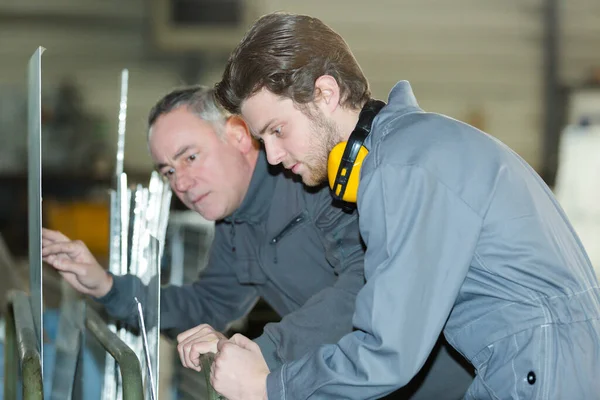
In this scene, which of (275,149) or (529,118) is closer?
(275,149)

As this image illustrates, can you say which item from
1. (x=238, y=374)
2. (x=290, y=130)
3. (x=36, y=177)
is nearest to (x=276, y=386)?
(x=238, y=374)

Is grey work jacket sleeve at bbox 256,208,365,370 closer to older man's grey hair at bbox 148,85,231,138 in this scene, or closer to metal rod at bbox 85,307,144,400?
metal rod at bbox 85,307,144,400

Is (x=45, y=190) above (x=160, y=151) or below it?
below

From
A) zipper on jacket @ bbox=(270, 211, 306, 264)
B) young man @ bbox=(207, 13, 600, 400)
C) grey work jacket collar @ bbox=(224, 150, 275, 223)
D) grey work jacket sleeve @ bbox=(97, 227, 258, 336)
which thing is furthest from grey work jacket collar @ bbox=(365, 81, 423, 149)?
grey work jacket sleeve @ bbox=(97, 227, 258, 336)

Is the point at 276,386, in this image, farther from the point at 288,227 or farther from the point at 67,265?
the point at 67,265

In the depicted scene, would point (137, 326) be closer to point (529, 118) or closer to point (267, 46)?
point (267, 46)

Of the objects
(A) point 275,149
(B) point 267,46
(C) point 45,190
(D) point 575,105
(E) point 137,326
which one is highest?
(B) point 267,46

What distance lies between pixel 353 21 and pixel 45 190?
11.1ft

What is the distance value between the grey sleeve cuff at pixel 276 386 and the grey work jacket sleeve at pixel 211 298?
0.84 metres

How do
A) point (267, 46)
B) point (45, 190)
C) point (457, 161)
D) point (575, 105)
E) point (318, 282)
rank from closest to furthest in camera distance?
point (457, 161), point (267, 46), point (318, 282), point (45, 190), point (575, 105)

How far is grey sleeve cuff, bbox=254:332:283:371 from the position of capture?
148 cm

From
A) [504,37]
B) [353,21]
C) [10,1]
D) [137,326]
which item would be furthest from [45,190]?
[137,326]

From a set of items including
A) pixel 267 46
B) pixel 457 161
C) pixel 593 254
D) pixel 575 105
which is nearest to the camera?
pixel 457 161

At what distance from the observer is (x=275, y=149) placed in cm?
150
